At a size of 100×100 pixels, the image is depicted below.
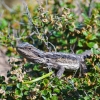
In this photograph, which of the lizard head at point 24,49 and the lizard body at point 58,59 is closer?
the lizard head at point 24,49

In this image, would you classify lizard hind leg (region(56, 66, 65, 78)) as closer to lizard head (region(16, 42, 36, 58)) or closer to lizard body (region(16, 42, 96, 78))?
lizard body (region(16, 42, 96, 78))

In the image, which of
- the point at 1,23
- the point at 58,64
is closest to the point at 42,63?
the point at 58,64

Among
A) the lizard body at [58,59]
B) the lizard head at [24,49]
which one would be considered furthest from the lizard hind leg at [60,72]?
the lizard head at [24,49]

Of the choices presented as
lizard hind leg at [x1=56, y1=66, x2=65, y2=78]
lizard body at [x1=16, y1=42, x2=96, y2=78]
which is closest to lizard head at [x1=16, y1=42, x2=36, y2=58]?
lizard body at [x1=16, y1=42, x2=96, y2=78]

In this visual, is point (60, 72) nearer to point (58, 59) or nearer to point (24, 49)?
point (58, 59)

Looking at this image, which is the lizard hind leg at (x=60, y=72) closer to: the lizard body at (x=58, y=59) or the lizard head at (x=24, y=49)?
the lizard body at (x=58, y=59)

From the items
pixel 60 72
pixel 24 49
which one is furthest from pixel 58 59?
pixel 24 49

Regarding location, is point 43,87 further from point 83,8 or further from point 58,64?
point 83,8

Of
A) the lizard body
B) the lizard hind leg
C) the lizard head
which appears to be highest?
the lizard head

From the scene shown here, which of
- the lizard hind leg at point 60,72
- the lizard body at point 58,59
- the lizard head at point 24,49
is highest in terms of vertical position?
the lizard head at point 24,49

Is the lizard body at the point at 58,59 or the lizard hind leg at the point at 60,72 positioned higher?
the lizard body at the point at 58,59

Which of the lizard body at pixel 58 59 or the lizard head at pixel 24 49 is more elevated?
the lizard head at pixel 24 49


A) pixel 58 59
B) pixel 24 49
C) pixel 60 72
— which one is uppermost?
pixel 24 49

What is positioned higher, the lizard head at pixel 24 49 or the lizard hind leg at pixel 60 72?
the lizard head at pixel 24 49
